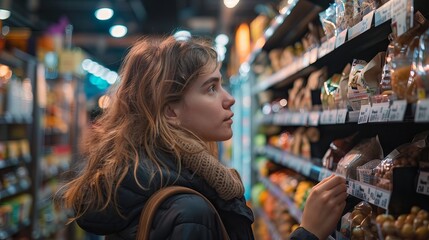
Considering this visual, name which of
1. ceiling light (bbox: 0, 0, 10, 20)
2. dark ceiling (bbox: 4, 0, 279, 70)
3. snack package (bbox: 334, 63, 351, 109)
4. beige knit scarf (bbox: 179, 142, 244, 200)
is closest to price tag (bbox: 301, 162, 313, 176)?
snack package (bbox: 334, 63, 351, 109)

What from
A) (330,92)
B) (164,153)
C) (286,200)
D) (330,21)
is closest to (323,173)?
(330,92)

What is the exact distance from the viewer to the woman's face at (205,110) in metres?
1.94

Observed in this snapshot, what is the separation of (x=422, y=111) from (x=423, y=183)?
0.33 metres

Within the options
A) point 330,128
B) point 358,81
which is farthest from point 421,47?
point 330,128

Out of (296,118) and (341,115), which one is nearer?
(341,115)

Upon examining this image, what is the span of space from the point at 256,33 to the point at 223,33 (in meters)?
4.31

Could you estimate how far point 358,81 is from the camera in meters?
2.09

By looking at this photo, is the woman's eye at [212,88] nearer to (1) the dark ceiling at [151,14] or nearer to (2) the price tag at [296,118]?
(2) the price tag at [296,118]

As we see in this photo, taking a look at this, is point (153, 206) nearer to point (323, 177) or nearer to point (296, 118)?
point (323, 177)

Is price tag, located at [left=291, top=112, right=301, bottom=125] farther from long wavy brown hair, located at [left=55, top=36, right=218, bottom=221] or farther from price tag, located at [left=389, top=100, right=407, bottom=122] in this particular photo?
price tag, located at [left=389, top=100, right=407, bottom=122]

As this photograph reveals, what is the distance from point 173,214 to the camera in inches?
63.0

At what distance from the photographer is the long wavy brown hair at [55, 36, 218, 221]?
5.86ft

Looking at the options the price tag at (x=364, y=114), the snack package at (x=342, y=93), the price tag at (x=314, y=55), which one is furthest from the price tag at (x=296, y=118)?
the price tag at (x=364, y=114)

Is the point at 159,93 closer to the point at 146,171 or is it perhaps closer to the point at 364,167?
the point at 146,171
